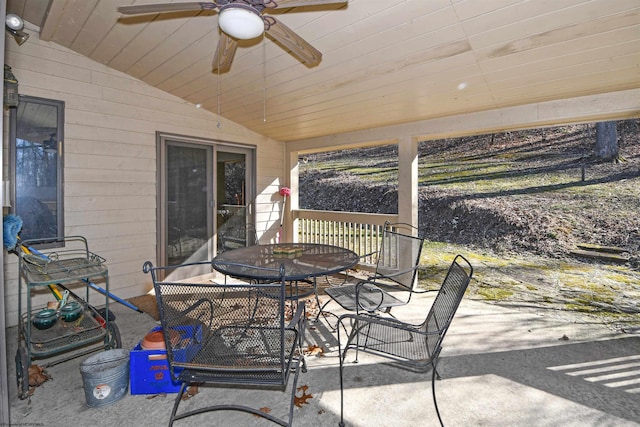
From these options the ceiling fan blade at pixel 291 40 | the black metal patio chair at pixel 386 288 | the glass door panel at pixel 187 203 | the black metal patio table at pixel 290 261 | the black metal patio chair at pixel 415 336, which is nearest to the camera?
the black metal patio chair at pixel 415 336

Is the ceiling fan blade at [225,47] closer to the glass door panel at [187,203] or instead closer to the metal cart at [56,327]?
the metal cart at [56,327]

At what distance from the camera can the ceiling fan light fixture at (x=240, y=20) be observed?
157 cm

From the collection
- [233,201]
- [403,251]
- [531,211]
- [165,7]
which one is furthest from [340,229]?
[165,7]

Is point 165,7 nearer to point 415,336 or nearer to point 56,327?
point 56,327

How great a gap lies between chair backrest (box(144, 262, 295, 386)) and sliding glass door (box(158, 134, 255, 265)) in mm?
2903

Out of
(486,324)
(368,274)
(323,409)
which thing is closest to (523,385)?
(486,324)

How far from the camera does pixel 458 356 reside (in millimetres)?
2533

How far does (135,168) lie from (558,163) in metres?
8.18

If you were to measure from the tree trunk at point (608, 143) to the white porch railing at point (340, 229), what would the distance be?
533 cm

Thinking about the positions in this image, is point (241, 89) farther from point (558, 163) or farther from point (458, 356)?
point (558, 163)

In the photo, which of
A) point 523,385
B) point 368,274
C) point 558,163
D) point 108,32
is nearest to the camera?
point 523,385

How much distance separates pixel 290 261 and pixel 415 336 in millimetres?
1141

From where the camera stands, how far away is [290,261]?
271cm

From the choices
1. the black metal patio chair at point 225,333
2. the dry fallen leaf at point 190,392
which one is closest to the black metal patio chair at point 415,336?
the black metal patio chair at point 225,333
